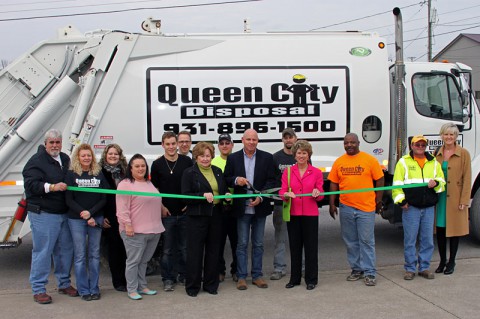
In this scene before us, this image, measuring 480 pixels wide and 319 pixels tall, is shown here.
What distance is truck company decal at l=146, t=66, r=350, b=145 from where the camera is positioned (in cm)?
736

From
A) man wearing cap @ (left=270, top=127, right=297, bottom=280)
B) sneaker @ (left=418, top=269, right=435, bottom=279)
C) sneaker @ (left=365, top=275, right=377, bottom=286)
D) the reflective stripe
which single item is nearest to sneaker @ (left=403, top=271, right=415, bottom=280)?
sneaker @ (left=418, top=269, right=435, bottom=279)

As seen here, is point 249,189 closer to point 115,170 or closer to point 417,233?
point 115,170

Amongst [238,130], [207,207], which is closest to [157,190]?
[207,207]

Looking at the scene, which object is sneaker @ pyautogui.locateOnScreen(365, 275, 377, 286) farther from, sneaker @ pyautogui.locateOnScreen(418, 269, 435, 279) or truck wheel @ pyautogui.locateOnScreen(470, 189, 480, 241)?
truck wheel @ pyautogui.locateOnScreen(470, 189, 480, 241)

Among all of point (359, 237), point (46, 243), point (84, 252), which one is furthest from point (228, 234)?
point (46, 243)

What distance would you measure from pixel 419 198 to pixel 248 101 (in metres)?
2.59

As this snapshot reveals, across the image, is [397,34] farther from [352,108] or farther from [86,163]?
[86,163]

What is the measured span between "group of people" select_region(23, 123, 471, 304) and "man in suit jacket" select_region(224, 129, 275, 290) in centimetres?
1

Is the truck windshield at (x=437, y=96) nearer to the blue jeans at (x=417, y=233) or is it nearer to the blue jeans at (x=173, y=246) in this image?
the blue jeans at (x=417, y=233)

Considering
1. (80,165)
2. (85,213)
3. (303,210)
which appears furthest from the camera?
(303,210)

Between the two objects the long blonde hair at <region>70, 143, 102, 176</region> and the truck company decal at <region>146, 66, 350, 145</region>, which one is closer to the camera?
the long blonde hair at <region>70, 143, 102, 176</region>

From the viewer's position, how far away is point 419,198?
6324mm

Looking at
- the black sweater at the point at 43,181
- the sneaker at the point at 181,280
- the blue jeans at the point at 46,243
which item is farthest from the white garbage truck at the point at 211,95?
the sneaker at the point at 181,280

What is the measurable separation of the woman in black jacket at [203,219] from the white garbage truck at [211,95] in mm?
1533
